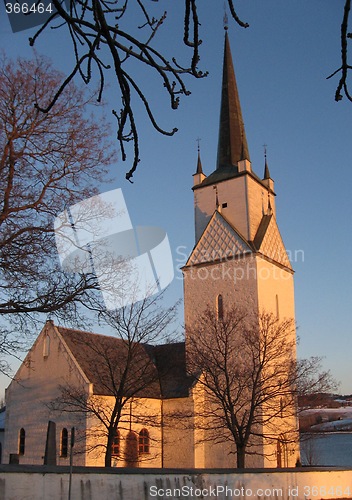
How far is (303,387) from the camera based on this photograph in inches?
956

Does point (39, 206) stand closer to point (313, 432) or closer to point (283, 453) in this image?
point (313, 432)

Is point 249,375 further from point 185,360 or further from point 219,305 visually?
point 219,305

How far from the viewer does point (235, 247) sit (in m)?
32.1

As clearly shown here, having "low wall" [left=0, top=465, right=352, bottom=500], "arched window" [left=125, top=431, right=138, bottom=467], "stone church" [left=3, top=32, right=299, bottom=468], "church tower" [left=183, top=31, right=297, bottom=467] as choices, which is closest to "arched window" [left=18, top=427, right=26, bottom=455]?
"stone church" [left=3, top=32, right=299, bottom=468]

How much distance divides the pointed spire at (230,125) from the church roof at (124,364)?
11.9 meters

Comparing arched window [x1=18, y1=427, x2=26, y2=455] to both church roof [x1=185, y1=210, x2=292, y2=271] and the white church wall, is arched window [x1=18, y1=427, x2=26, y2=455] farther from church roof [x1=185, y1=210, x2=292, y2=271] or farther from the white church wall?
church roof [x1=185, y1=210, x2=292, y2=271]

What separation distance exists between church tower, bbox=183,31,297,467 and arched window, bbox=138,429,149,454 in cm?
267

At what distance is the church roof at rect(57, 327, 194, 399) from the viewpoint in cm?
2748

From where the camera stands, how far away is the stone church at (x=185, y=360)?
1083 inches

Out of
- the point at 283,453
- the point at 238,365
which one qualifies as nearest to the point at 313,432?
the point at 283,453

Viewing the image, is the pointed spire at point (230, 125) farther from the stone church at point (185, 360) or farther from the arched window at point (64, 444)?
the arched window at point (64, 444)

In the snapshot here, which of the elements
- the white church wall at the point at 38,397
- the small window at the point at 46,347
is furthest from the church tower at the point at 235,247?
the small window at the point at 46,347

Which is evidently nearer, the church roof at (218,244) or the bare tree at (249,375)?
the bare tree at (249,375)

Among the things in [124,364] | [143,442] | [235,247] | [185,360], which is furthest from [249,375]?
[235,247]
